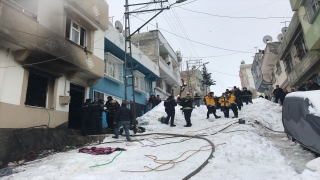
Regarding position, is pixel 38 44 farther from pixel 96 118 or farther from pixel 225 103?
pixel 225 103

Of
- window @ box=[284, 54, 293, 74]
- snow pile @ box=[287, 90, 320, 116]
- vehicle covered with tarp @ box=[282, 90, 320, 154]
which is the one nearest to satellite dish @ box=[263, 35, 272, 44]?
window @ box=[284, 54, 293, 74]

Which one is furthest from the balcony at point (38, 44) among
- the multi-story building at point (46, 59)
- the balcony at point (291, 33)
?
the balcony at point (291, 33)

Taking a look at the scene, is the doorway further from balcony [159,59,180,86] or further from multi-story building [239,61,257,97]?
multi-story building [239,61,257,97]

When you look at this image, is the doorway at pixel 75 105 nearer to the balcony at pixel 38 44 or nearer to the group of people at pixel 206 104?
the balcony at pixel 38 44

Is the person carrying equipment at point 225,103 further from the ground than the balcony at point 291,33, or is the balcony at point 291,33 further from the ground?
the balcony at point 291,33

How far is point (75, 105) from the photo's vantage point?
11.2 meters

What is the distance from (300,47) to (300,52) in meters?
0.58

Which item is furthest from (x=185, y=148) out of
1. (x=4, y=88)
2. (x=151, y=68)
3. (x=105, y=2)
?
(x=151, y=68)

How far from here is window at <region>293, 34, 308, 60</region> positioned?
15798 mm

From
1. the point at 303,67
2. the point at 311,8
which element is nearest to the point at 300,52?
the point at 303,67

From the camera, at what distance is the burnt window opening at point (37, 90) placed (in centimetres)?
802

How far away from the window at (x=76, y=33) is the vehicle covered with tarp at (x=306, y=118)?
9.29 metres

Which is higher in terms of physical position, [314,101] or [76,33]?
[76,33]

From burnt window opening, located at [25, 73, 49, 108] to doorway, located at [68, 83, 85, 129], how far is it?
1739mm
